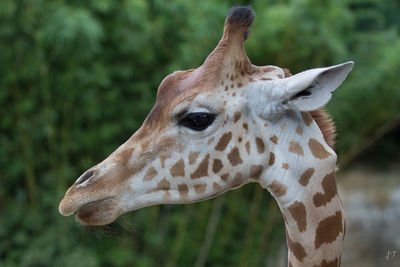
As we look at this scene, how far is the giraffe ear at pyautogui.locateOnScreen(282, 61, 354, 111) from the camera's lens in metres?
1.29

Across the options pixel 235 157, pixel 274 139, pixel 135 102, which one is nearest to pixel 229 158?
pixel 235 157

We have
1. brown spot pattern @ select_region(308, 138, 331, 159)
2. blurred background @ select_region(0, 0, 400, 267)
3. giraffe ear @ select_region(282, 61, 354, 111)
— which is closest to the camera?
giraffe ear @ select_region(282, 61, 354, 111)

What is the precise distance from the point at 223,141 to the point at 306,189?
0.24 meters

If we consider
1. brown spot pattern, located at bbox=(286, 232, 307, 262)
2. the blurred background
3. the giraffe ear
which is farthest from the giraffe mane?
the blurred background

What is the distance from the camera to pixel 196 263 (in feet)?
15.9

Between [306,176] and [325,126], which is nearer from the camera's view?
[306,176]

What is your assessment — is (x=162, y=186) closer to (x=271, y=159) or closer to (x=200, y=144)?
(x=200, y=144)

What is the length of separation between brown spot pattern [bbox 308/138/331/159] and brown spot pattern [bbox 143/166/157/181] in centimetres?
40

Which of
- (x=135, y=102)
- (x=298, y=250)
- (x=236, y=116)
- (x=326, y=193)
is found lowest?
(x=135, y=102)

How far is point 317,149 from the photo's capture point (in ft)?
4.59

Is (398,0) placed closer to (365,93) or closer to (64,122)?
(365,93)

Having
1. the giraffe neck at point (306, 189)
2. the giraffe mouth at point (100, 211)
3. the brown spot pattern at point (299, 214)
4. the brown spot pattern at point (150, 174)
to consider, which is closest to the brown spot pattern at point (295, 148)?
the giraffe neck at point (306, 189)

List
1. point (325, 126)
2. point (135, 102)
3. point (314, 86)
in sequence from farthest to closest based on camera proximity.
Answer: point (135, 102)
point (325, 126)
point (314, 86)

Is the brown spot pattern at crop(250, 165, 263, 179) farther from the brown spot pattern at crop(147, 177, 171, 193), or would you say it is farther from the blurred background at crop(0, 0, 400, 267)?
the blurred background at crop(0, 0, 400, 267)
